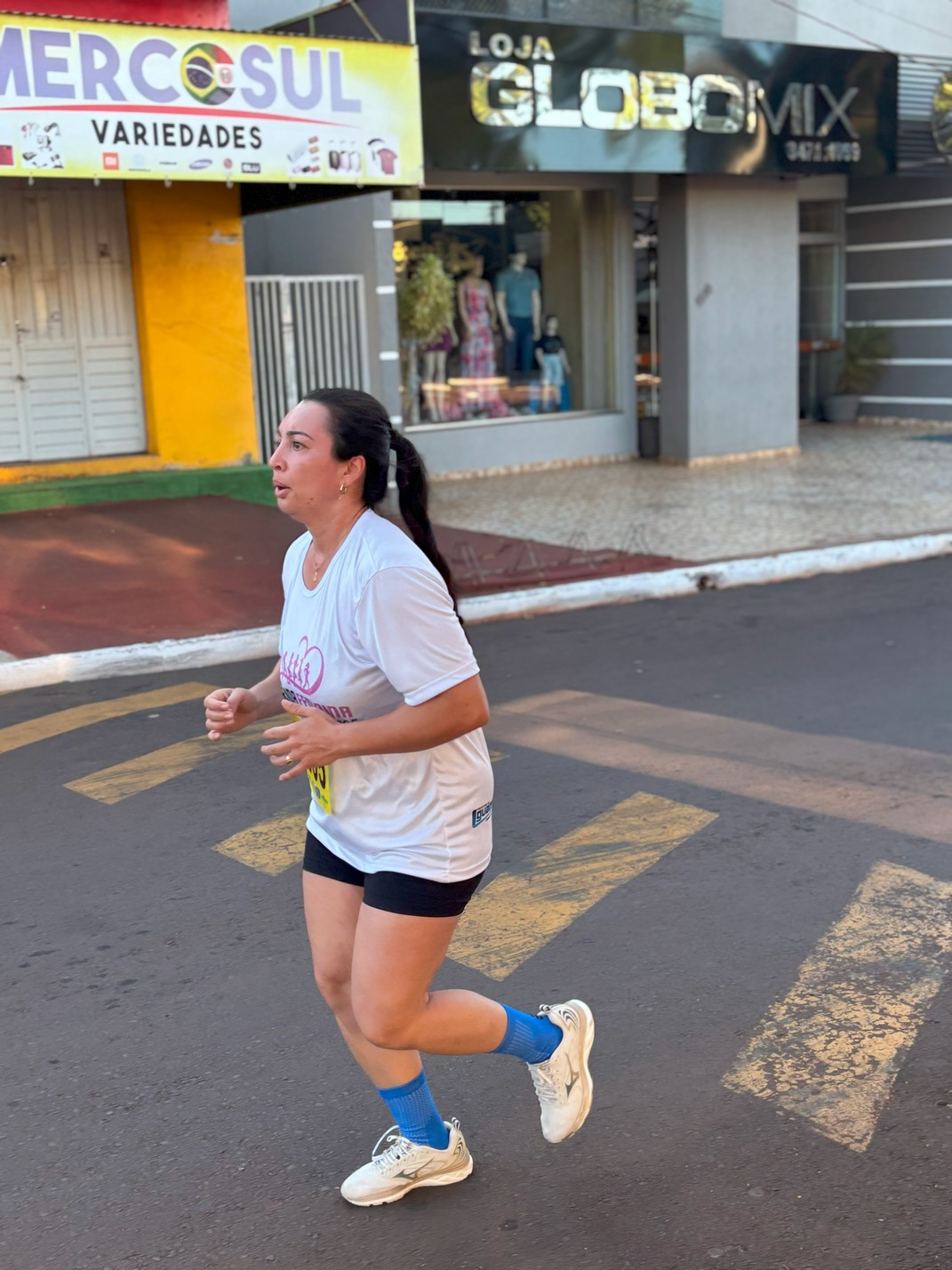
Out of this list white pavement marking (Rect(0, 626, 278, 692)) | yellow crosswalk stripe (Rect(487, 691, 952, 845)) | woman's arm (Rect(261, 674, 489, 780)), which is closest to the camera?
woman's arm (Rect(261, 674, 489, 780))

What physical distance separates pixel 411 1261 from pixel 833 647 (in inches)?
244

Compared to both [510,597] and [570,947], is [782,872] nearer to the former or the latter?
[570,947]

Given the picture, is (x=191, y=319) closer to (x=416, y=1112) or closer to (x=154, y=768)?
(x=154, y=768)

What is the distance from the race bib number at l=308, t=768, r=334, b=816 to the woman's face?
547 mm

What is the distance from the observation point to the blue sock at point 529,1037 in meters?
3.05

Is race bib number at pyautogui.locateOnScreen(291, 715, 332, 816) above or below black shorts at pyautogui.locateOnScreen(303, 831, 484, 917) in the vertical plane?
above

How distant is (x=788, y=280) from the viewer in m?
18.7

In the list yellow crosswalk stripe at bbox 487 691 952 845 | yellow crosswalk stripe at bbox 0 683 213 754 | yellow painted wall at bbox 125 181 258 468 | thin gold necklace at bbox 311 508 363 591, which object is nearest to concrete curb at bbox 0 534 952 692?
yellow crosswalk stripe at bbox 0 683 213 754

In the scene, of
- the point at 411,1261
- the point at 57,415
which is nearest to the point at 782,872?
the point at 411,1261

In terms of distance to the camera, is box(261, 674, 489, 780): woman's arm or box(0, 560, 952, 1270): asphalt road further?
box(0, 560, 952, 1270): asphalt road

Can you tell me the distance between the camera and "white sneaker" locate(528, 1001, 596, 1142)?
312 cm

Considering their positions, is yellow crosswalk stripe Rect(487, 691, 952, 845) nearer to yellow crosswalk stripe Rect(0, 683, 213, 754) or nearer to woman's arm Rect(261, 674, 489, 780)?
yellow crosswalk stripe Rect(0, 683, 213, 754)

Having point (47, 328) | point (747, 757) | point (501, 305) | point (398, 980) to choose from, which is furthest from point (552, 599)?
point (501, 305)

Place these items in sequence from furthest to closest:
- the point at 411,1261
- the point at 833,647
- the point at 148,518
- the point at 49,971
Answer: the point at 148,518, the point at 833,647, the point at 49,971, the point at 411,1261
